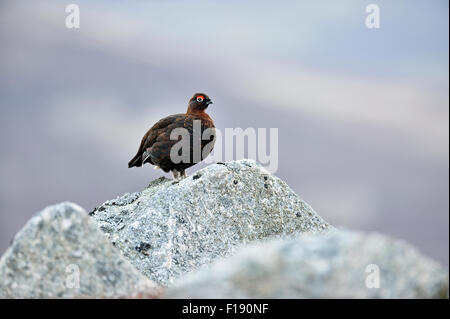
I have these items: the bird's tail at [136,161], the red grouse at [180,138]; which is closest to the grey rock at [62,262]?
the red grouse at [180,138]

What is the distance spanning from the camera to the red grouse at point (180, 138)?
11031 mm

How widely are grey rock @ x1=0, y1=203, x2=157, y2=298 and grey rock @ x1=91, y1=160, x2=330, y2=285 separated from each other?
2099 millimetres

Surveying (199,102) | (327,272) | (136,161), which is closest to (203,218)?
(199,102)

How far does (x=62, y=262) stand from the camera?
517cm

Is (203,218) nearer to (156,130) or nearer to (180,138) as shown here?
(180,138)

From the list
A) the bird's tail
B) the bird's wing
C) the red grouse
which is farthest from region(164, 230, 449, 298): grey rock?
the bird's tail

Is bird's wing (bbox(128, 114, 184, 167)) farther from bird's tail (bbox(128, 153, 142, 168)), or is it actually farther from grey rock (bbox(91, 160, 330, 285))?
grey rock (bbox(91, 160, 330, 285))

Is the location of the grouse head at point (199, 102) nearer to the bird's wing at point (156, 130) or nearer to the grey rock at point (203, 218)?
the bird's wing at point (156, 130)

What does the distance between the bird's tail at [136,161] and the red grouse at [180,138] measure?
443 mm

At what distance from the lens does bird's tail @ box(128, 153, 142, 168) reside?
12.3 meters

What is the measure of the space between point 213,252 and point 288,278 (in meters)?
4.02

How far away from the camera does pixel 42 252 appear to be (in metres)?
5.18
